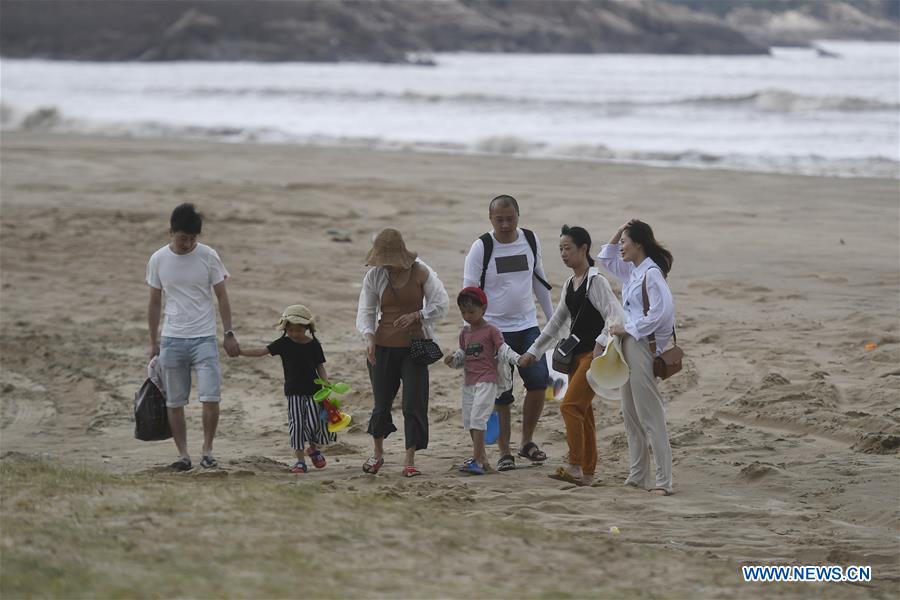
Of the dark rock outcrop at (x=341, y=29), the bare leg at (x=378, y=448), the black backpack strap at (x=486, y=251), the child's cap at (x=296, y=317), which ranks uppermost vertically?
the dark rock outcrop at (x=341, y=29)

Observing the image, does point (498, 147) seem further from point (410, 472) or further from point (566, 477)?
point (566, 477)

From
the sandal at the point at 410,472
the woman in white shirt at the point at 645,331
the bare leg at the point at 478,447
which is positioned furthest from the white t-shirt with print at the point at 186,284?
the woman in white shirt at the point at 645,331

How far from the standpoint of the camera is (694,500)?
6.60 metres

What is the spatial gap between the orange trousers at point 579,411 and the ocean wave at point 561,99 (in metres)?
31.3

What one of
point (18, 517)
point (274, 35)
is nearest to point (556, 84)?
point (274, 35)

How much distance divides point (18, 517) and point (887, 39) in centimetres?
16480

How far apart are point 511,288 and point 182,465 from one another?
2.35 m

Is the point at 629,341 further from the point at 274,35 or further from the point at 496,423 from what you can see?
the point at 274,35

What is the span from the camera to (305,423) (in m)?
7.38

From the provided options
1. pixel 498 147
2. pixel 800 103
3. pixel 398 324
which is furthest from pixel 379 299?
pixel 800 103

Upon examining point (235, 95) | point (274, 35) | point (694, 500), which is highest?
point (274, 35)

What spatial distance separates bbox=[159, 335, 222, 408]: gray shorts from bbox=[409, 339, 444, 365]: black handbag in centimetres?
127

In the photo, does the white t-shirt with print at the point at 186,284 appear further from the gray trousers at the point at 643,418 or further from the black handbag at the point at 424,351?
the gray trousers at the point at 643,418

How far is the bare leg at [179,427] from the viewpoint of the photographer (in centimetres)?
742
